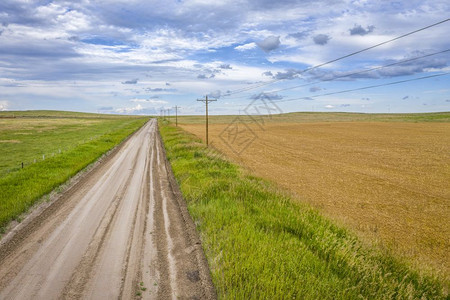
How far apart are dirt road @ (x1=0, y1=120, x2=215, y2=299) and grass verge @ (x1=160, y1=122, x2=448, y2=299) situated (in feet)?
2.18

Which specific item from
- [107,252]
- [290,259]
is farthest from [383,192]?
[107,252]

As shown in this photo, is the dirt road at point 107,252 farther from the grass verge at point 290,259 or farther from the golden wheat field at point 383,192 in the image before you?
the golden wheat field at point 383,192

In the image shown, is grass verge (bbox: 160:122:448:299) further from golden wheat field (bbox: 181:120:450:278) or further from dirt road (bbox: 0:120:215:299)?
golden wheat field (bbox: 181:120:450:278)

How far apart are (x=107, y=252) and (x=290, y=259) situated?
5.14m

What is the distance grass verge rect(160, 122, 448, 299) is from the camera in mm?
5422

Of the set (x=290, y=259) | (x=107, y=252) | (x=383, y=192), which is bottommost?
(x=383, y=192)

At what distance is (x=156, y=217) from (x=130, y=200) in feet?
9.13

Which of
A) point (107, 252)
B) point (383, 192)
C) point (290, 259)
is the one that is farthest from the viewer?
point (383, 192)

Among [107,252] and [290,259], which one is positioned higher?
[290,259]

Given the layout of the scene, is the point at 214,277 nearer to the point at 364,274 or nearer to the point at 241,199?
the point at 364,274

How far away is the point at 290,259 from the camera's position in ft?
21.1

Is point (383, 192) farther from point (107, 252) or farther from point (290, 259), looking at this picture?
point (107, 252)

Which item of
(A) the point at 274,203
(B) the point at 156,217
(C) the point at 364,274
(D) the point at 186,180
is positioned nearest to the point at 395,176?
(A) the point at 274,203

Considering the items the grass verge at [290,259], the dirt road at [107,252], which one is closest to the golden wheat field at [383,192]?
the grass verge at [290,259]
